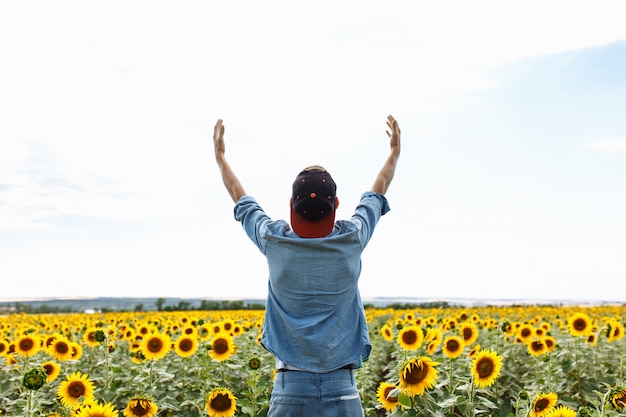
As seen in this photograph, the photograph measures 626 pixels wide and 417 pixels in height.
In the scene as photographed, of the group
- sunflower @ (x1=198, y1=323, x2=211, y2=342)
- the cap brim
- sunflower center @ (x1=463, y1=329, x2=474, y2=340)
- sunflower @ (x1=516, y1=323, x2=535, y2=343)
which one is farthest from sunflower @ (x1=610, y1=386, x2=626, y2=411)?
sunflower @ (x1=198, y1=323, x2=211, y2=342)

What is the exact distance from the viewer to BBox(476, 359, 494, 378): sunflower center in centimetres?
519

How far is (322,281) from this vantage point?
10.3 feet

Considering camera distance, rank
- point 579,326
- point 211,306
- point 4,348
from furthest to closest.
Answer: point 211,306, point 579,326, point 4,348

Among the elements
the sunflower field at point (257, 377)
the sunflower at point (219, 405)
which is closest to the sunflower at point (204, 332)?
the sunflower field at point (257, 377)

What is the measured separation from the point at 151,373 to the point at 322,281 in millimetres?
4235

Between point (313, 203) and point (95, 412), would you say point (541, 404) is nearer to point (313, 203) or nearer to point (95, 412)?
point (313, 203)

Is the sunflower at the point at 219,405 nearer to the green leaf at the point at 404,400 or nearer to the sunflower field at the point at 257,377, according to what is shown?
the sunflower field at the point at 257,377

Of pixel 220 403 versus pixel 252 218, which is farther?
pixel 220 403

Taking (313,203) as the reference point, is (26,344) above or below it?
below

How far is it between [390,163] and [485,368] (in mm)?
2235

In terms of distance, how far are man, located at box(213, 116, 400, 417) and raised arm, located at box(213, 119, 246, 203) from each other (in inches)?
19.7

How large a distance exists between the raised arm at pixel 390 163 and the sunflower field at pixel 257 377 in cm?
120

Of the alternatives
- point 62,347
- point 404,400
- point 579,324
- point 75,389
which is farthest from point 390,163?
point 579,324

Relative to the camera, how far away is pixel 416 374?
4105 millimetres
